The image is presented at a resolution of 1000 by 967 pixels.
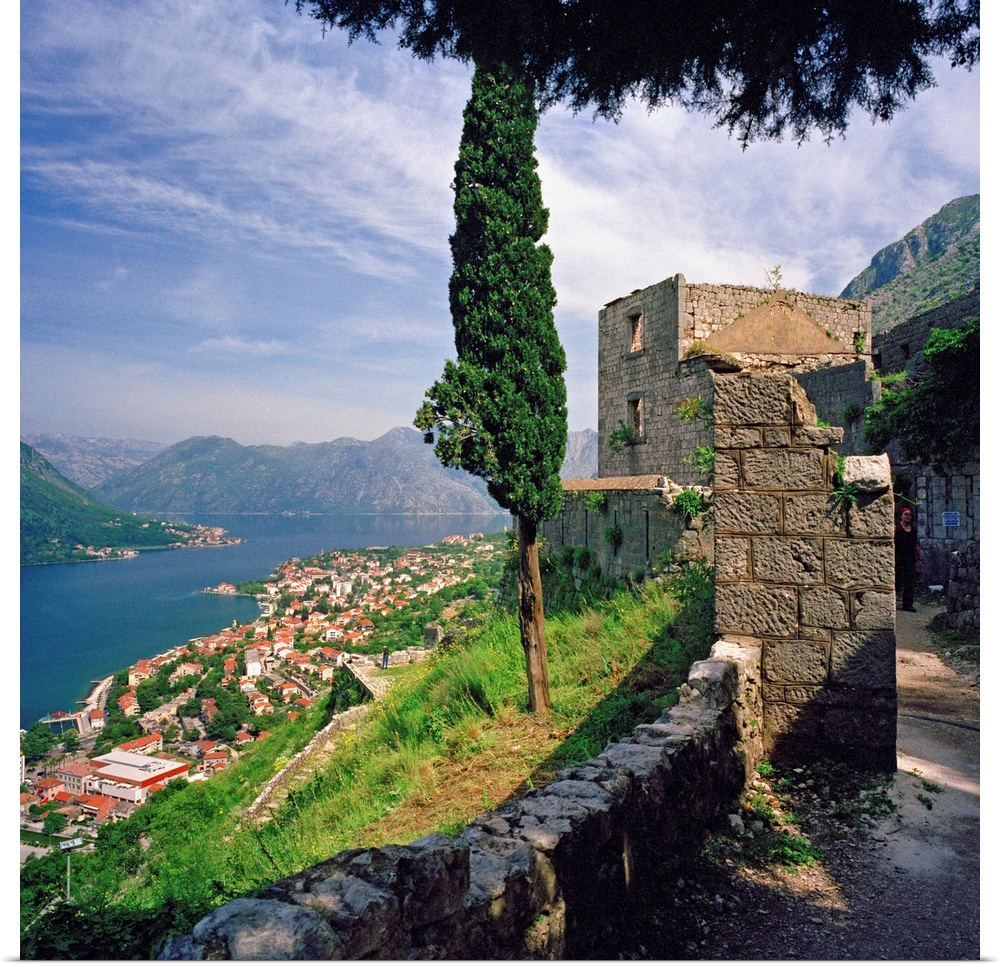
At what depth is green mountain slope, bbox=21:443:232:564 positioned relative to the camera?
4172 millimetres

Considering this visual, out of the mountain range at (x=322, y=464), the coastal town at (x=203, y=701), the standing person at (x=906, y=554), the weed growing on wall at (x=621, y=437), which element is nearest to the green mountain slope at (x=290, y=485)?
the mountain range at (x=322, y=464)

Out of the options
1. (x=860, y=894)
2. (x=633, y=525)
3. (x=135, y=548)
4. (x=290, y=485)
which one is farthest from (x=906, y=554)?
(x=290, y=485)

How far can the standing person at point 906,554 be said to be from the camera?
8664 millimetres

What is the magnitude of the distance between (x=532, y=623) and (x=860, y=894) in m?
4.96

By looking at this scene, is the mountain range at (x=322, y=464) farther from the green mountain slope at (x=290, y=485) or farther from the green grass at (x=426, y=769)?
the green grass at (x=426, y=769)

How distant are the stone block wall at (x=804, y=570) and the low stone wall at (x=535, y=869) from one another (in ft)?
1.48

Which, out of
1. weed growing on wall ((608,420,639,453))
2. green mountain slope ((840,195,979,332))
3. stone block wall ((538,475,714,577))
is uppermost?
green mountain slope ((840,195,979,332))

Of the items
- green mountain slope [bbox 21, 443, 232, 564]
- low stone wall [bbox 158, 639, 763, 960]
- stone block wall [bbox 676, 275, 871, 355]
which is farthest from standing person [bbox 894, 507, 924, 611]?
green mountain slope [bbox 21, 443, 232, 564]

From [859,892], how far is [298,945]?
8.68 ft

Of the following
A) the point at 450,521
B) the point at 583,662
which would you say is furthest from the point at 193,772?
the point at 450,521

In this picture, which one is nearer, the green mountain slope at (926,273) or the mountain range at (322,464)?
the mountain range at (322,464)

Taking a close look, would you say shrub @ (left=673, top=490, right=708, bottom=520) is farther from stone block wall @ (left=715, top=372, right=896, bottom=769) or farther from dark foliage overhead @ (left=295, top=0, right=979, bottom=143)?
dark foliage overhead @ (left=295, top=0, right=979, bottom=143)

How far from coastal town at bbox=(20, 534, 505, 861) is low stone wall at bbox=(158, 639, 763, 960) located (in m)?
2.82
